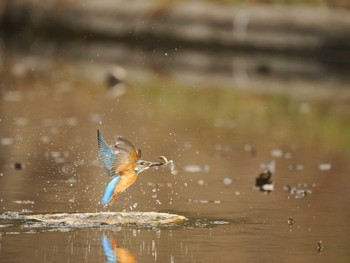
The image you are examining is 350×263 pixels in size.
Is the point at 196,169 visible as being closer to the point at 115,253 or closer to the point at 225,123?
the point at 225,123

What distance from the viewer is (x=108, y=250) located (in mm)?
5988

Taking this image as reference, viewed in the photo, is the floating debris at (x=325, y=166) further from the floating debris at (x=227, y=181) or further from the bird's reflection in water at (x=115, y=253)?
the bird's reflection in water at (x=115, y=253)

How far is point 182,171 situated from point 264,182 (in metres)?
0.85

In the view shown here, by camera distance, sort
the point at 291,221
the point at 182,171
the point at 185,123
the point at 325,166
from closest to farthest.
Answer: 1. the point at 291,221
2. the point at 182,171
3. the point at 325,166
4. the point at 185,123

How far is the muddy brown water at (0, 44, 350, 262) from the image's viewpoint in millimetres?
6184

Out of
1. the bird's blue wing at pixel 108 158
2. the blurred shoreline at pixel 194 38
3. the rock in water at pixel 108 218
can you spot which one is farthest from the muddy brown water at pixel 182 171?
the blurred shoreline at pixel 194 38

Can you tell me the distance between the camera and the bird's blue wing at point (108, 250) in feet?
18.8

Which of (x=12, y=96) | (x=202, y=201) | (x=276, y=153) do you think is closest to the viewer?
(x=202, y=201)

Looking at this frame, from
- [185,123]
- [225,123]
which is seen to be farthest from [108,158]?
[225,123]

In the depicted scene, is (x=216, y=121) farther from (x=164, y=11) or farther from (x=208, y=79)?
(x=164, y=11)

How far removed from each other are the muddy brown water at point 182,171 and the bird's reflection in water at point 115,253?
0.01 metres

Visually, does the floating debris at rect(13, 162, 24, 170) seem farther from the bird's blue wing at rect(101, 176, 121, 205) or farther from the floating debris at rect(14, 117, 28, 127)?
the floating debris at rect(14, 117, 28, 127)

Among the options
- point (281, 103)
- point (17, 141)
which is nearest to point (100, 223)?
point (17, 141)

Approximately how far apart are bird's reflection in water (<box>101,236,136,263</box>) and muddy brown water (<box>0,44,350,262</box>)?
1 centimetres
